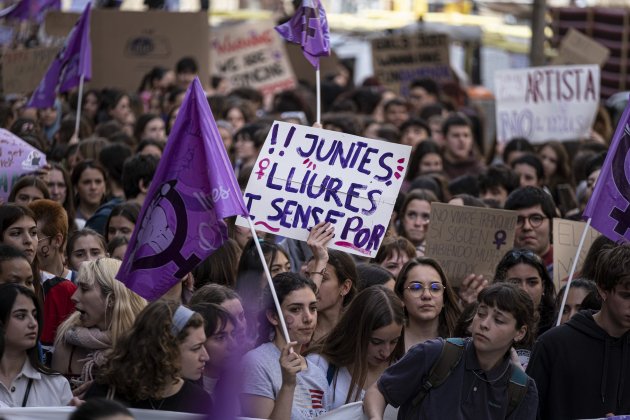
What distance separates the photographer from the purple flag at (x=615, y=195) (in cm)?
705

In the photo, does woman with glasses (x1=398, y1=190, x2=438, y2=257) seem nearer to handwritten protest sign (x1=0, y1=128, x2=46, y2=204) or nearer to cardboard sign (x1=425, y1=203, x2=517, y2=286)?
cardboard sign (x1=425, y1=203, x2=517, y2=286)

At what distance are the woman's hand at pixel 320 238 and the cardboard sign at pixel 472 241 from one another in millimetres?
1404

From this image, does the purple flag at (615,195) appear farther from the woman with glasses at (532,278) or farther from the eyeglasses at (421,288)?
the eyeglasses at (421,288)

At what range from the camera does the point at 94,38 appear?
15289 mm

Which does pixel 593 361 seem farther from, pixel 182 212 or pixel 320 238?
pixel 182 212

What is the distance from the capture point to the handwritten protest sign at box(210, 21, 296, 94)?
16906 millimetres

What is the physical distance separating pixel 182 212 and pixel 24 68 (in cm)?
662

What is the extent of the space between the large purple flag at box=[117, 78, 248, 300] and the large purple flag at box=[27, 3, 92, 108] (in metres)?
4.87

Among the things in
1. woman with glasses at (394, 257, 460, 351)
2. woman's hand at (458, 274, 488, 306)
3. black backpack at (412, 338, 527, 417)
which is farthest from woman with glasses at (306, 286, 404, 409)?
woman's hand at (458, 274, 488, 306)

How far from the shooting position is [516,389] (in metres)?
5.41

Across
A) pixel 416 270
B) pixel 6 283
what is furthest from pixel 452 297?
pixel 6 283

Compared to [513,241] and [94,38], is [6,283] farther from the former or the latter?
[94,38]

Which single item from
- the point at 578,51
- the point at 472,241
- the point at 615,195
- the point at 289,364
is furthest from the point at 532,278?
the point at 578,51

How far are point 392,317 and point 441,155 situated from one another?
21.9 feet
